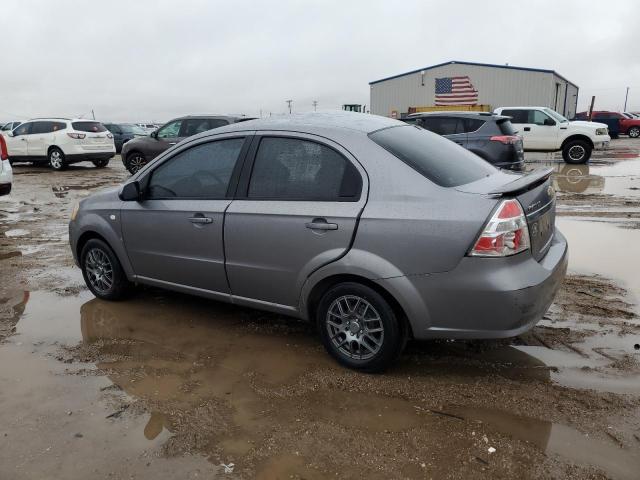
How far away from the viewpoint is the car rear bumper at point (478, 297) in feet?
9.32

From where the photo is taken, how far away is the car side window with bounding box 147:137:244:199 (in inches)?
152

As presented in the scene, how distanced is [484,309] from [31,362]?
122 inches

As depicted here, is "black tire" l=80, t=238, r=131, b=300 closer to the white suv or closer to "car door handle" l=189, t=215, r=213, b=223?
"car door handle" l=189, t=215, r=213, b=223

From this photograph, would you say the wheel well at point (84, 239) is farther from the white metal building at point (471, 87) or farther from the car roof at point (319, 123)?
the white metal building at point (471, 87)

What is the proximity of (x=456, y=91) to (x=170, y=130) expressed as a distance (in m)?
25.0

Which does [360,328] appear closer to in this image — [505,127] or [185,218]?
[185,218]

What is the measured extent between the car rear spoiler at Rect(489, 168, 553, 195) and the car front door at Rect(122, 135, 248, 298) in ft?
5.98

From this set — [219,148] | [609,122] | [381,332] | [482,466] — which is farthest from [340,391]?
[609,122]

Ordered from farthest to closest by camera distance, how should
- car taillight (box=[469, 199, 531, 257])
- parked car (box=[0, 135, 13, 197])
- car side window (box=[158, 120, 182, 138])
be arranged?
car side window (box=[158, 120, 182, 138]) < parked car (box=[0, 135, 13, 197]) < car taillight (box=[469, 199, 531, 257])

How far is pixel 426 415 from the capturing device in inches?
114

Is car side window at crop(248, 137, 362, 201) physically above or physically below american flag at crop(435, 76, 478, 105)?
below

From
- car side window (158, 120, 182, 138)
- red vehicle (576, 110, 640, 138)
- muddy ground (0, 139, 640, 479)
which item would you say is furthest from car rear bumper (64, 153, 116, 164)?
red vehicle (576, 110, 640, 138)

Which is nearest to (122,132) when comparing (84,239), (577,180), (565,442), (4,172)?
(4,172)

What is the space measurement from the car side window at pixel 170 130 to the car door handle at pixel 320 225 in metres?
11.2
